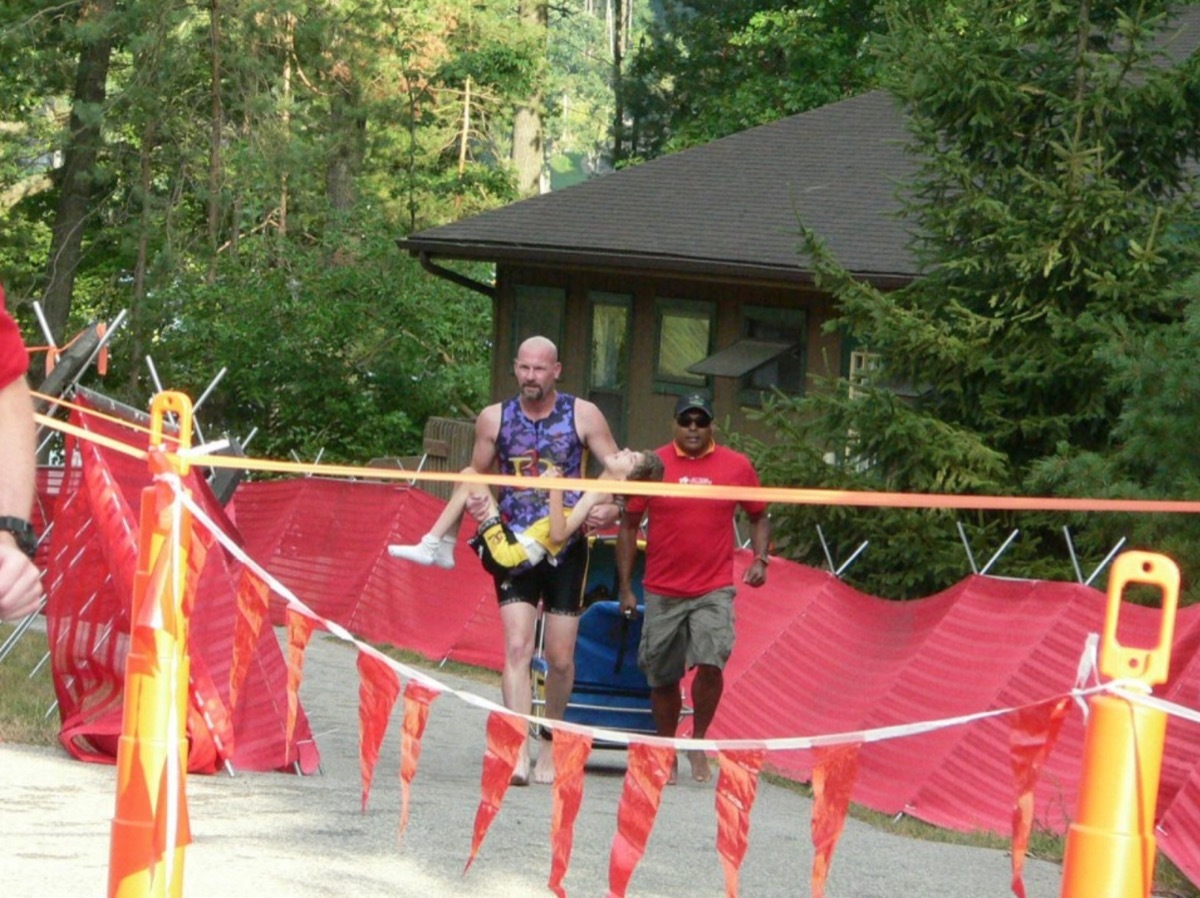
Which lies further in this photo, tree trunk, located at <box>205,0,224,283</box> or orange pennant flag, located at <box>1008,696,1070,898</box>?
tree trunk, located at <box>205,0,224,283</box>

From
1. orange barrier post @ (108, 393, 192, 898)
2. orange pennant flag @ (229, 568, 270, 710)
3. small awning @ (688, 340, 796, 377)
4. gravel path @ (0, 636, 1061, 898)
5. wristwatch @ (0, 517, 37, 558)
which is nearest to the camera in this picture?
wristwatch @ (0, 517, 37, 558)

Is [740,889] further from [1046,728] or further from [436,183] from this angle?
[436,183]

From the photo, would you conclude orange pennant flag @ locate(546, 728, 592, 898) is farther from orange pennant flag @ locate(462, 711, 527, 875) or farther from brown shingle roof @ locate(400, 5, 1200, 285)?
brown shingle roof @ locate(400, 5, 1200, 285)

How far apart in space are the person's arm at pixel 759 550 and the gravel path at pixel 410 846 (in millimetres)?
1067

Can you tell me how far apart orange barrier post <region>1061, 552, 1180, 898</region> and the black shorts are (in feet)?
17.7

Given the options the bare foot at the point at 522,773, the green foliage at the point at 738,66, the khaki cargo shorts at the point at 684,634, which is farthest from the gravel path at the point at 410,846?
the green foliage at the point at 738,66

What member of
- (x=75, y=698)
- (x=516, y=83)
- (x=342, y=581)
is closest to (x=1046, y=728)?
(x=75, y=698)

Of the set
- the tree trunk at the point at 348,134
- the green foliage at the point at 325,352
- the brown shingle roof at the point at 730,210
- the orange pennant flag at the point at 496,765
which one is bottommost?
the orange pennant flag at the point at 496,765

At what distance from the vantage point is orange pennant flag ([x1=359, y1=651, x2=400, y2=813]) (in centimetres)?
555

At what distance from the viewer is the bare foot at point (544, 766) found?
333 inches

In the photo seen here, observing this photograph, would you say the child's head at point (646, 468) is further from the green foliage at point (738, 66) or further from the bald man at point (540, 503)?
the green foliage at point (738, 66)

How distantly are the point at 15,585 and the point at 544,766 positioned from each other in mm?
5465

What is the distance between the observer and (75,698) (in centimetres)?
817

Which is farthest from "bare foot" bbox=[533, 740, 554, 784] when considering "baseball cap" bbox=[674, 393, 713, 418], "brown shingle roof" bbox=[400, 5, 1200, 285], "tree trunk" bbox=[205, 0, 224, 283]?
"tree trunk" bbox=[205, 0, 224, 283]
